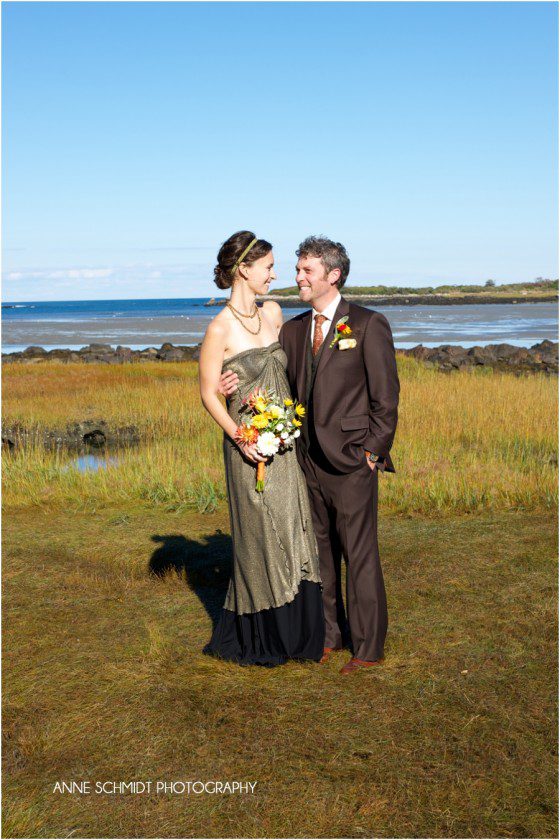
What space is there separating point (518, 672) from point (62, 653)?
3255 mm

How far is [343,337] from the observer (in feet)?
19.0

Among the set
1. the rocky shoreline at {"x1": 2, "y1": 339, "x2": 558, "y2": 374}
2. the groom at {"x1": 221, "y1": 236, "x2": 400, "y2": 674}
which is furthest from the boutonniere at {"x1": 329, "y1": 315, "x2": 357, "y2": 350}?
the rocky shoreline at {"x1": 2, "y1": 339, "x2": 558, "y2": 374}

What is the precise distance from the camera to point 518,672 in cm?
612

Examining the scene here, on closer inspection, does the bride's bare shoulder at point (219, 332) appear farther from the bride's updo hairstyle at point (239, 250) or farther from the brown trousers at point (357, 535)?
the brown trousers at point (357, 535)

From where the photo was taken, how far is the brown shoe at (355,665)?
19.8 feet

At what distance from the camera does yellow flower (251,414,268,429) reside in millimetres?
5727

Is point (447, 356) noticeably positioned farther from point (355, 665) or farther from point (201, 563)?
point (355, 665)

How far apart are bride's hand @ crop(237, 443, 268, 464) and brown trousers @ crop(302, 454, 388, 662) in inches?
14.4

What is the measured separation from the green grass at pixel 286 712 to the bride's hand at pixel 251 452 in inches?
57.0

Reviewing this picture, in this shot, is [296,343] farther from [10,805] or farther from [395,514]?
[395,514]

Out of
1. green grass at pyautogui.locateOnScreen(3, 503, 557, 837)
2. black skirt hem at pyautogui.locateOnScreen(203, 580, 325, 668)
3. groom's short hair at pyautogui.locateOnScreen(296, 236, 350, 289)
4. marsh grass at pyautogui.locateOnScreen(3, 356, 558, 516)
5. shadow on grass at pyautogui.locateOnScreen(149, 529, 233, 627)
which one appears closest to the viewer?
green grass at pyautogui.locateOnScreen(3, 503, 557, 837)

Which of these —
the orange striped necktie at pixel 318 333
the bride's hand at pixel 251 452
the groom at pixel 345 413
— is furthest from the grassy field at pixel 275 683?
the orange striped necktie at pixel 318 333

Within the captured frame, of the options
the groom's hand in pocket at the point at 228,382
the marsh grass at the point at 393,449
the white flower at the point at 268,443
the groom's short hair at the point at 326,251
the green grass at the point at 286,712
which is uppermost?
the groom's short hair at the point at 326,251

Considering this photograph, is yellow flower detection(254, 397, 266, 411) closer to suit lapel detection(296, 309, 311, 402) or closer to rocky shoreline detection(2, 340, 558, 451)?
suit lapel detection(296, 309, 311, 402)
